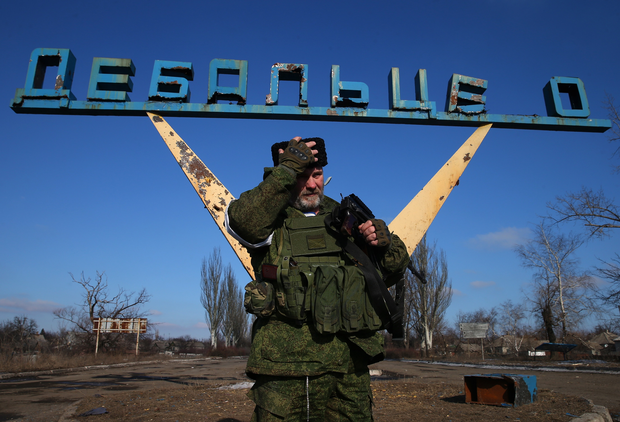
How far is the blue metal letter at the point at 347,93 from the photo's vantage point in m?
3.73

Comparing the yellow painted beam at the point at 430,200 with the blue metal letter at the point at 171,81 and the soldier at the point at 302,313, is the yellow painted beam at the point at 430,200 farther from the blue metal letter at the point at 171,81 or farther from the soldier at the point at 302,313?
the blue metal letter at the point at 171,81

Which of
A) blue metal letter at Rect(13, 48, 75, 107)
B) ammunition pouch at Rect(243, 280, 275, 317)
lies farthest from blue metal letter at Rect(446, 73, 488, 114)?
blue metal letter at Rect(13, 48, 75, 107)

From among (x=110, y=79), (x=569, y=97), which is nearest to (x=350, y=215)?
(x=110, y=79)

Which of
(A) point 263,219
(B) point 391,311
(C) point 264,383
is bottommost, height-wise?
(C) point 264,383

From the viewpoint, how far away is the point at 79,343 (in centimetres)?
2109

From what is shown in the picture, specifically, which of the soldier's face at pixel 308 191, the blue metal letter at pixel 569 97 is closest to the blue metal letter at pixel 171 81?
the soldier's face at pixel 308 191

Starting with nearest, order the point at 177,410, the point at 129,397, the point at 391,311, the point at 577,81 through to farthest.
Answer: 1. the point at 391,311
2. the point at 577,81
3. the point at 177,410
4. the point at 129,397

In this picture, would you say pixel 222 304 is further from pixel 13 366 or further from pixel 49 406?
pixel 49 406

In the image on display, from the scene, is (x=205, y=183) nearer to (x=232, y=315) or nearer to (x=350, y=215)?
(x=350, y=215)

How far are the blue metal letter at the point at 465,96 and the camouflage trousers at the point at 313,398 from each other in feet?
9.51

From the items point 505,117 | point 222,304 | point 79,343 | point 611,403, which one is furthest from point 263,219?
point 222,304

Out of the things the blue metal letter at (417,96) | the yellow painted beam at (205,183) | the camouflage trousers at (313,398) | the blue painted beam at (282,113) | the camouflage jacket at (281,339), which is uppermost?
the blue metal letter at (417,96)

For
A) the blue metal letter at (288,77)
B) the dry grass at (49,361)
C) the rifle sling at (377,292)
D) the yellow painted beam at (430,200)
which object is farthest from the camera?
the dry grass at (49,361)

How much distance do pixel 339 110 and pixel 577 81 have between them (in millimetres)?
2554
